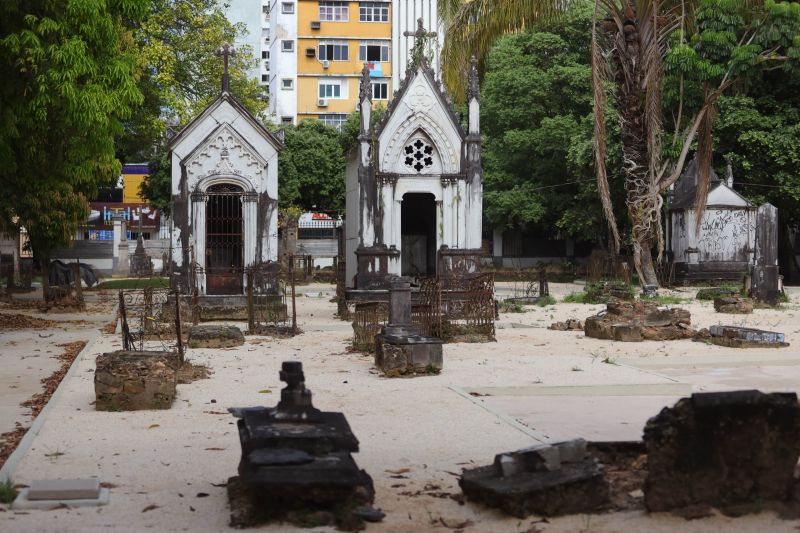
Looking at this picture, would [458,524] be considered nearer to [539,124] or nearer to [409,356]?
[409,356]

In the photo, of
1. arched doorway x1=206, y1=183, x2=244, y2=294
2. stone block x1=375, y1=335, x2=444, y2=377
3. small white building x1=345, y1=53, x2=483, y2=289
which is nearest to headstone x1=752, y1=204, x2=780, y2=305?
small white building x1=345, y1=53, x2=483, y2=289

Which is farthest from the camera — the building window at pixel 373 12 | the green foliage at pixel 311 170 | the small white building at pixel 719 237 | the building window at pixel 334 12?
the building window at pixel 334 12

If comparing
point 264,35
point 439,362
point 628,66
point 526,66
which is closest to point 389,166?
point 628,66

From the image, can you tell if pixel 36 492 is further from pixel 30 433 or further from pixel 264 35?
pixel 264 35

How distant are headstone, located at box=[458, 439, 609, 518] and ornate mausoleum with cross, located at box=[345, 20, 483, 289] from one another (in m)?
15.9

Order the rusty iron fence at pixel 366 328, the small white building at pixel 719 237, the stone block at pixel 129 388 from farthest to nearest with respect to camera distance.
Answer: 1. the small white building at pixel 719 237
2. the rusty iron fence at pixel 366 328
3. the stone block at pixel 129 388

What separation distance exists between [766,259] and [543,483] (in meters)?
19.4

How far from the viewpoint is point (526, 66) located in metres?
42.4

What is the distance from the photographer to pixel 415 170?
2286 centimetres

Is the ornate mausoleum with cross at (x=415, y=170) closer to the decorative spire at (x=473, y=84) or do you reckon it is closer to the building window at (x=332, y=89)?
the decorative spire at (x=473, y=84)

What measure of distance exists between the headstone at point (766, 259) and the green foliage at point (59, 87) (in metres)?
14.8

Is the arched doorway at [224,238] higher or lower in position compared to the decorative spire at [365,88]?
lower

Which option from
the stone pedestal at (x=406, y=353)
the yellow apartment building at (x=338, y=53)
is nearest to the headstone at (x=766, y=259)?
the stone pedestal at (x=406, y=353)

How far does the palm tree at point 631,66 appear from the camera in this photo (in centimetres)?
2308
